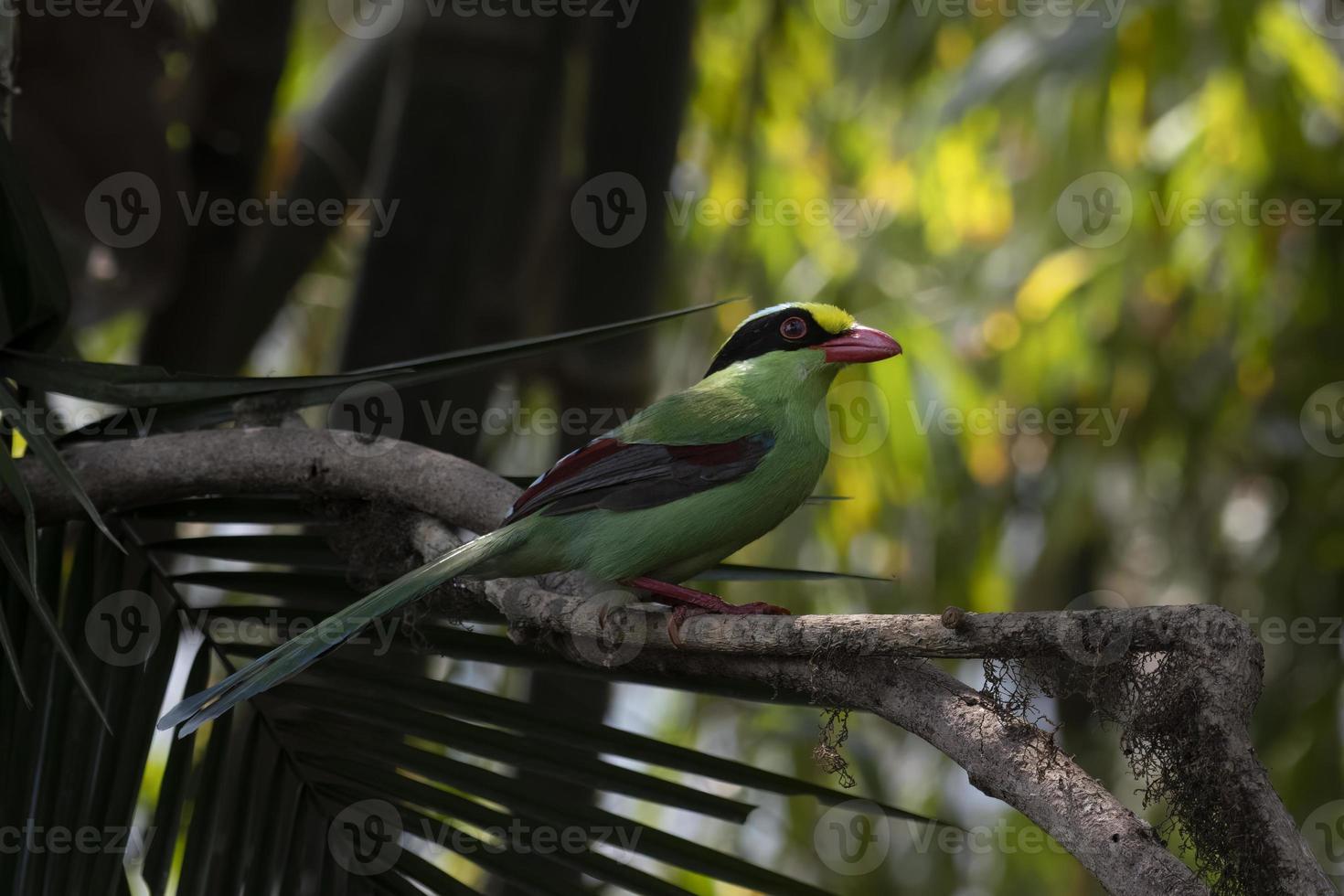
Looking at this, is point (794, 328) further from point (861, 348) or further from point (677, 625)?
point (677, 625)

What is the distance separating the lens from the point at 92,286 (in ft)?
14.5

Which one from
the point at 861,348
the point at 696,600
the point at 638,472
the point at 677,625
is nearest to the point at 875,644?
the point at 677,625

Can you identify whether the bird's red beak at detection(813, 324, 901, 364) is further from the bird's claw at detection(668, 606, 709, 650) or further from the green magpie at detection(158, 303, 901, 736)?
the bird's claw at detection(668, 606, 709, 650)

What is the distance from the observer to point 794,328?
10.3 ft

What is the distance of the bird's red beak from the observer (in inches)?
121

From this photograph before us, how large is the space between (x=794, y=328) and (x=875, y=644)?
1.41m

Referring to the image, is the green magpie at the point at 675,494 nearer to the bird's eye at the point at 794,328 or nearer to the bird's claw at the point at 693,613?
the bird's claw at the point at 693,613

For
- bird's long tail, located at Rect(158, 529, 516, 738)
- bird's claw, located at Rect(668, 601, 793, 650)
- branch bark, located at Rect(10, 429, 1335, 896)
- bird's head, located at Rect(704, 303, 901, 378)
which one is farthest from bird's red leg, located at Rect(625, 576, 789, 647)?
bird's head, located at Rect(704, 303, 901, 378)

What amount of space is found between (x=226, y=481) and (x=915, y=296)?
5.56 meters

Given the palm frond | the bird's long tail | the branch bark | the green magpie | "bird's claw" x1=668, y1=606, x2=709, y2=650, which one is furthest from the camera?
the green magpie

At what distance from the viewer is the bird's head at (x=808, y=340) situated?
3.07 meters

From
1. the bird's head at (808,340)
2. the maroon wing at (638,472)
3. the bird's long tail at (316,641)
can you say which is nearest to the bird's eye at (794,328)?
the bird's head at (808,340)

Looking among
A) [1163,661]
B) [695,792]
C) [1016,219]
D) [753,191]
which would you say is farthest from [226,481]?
[1016,219]

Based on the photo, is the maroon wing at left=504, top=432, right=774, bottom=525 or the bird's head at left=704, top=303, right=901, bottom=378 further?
the bird's head at left=704, top=303, right=901, bottom=378
